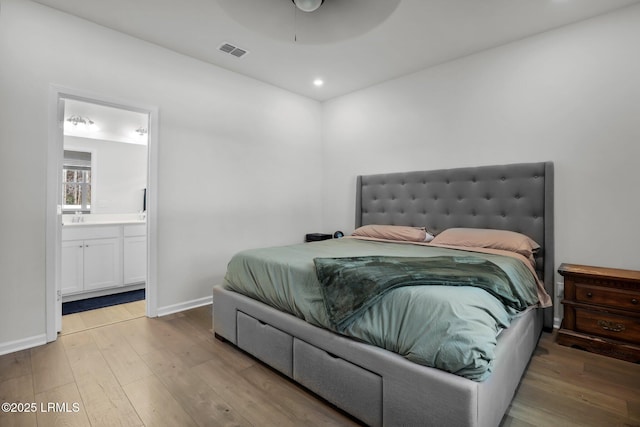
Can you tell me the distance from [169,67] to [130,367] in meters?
2.69

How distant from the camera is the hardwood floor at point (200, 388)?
159 cm

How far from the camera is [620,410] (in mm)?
1646

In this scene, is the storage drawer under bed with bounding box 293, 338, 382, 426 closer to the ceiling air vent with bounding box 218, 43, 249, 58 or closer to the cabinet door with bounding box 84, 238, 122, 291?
the ceiling air vent with bounding box 218, 43, 249, 58

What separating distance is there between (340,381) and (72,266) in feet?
11.3

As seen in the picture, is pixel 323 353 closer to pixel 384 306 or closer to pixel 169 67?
pixel 384 306

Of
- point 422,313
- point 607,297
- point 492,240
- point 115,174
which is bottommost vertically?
point 607,297

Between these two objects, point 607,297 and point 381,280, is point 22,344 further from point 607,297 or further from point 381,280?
point 607,297

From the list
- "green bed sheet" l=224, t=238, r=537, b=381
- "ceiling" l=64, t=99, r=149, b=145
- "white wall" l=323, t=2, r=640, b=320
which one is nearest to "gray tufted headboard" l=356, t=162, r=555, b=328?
"white wall" l=323, t=2, r=640, b=320

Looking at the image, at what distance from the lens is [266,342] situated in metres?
2.05

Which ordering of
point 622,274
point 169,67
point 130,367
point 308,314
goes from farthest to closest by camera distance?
point 169,67 → point 622,274 → point 130,367 → point 308,314

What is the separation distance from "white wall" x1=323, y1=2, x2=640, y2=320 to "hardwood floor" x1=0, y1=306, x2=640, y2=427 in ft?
3.47

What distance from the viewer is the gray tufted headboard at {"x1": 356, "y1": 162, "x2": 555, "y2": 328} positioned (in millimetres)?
2709

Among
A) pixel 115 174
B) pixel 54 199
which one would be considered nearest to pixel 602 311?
pixel 54 199

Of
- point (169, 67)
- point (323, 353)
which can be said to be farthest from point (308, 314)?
point (169, 67)
